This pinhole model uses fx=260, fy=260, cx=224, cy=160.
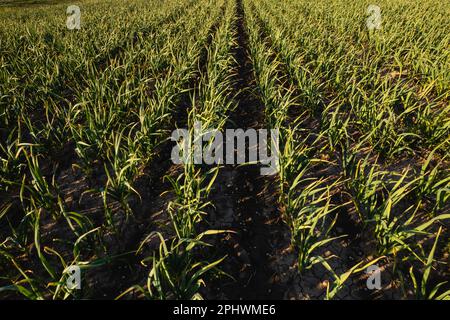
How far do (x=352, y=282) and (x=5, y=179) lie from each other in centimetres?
273

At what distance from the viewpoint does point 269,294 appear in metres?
1.64

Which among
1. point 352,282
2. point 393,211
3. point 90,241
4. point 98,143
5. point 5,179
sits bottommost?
point 352,282

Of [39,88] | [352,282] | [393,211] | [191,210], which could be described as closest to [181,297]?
[191,210]

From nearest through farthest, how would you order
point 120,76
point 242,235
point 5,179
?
point 242,235 → point 5,179 → point 120,76

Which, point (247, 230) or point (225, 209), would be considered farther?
point (225, 209)

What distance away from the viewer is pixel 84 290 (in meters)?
1.59

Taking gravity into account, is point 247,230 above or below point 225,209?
below
